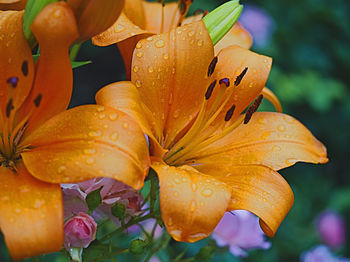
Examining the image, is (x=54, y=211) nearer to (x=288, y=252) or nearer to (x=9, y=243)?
(x=9, y=243)

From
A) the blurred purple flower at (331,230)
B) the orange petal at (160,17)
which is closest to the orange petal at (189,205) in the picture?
the orange petal at (160,17)

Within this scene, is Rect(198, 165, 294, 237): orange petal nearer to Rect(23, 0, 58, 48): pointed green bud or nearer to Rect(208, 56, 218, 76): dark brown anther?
Rect(208, 56, 218, 76): dark brown anther

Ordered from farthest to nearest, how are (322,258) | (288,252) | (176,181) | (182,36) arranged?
1. (288,252)
2. (322,258)
3. (182,36)
4. (176,181)

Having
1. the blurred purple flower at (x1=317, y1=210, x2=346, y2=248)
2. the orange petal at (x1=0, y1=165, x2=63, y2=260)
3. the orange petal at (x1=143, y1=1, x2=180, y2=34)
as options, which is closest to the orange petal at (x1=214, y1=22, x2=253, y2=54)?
the orange petal at (x1=143, y1=1, x2=180, y2=34)

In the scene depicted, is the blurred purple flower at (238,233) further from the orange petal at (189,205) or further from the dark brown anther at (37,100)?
the dark brown anther at (37,100)

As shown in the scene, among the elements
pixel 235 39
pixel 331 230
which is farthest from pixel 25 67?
pixel 331 230

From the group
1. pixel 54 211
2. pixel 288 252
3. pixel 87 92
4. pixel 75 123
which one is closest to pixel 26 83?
pixel 75 123
